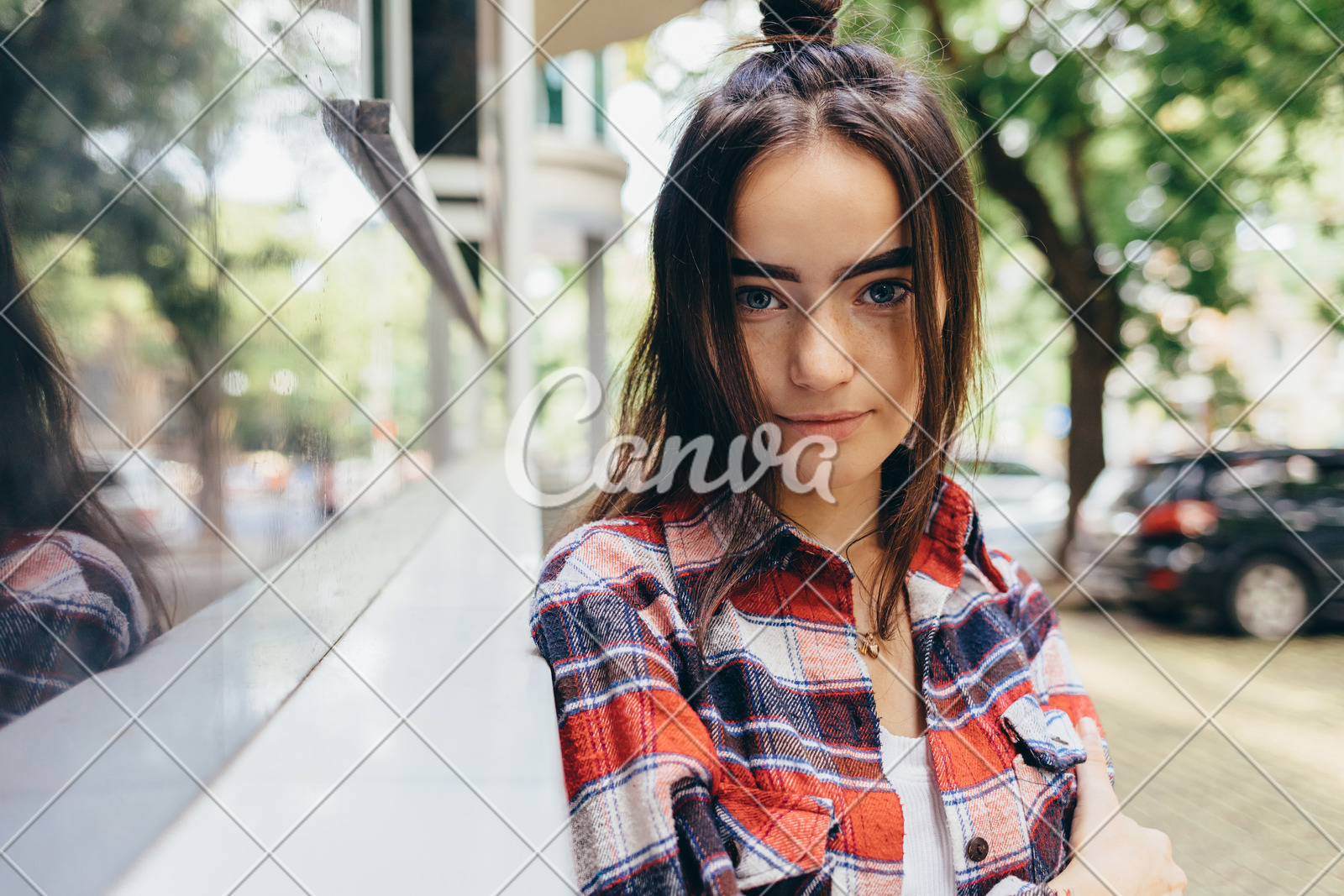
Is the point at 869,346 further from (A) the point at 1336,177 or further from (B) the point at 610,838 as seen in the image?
(A) the point at 1336,177

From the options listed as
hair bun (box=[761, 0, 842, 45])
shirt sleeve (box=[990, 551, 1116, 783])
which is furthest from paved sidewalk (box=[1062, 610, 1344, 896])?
hair bun (box=[761, 0, 842, 45])

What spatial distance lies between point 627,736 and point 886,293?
55 centimetres

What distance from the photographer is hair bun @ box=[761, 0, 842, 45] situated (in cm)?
113

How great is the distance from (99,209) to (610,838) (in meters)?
0.66

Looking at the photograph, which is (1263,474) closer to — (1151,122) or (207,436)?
(1151,122)

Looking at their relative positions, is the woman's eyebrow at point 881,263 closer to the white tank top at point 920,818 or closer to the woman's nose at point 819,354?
the woman's nose at point 819,354

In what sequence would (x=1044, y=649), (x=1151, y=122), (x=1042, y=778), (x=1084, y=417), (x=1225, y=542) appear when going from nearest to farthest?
(x=1042, y=778), (x=1044, y=649), (x=1151, y=122), (x=1225, y=542), (x=1084, y=417)

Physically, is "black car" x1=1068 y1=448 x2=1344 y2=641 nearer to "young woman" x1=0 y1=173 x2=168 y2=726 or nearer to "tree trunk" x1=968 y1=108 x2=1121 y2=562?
"tree trunk" x1=968 y1=108 x2=1121 y2=562

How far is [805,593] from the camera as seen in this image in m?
1.03

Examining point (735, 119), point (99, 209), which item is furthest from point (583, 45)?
point (99, 209)

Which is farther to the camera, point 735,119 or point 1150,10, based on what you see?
point 1150,10

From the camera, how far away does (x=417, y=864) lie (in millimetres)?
852

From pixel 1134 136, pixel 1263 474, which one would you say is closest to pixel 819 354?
pixel 1263 474

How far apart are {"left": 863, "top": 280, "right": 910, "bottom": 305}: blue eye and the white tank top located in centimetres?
47
